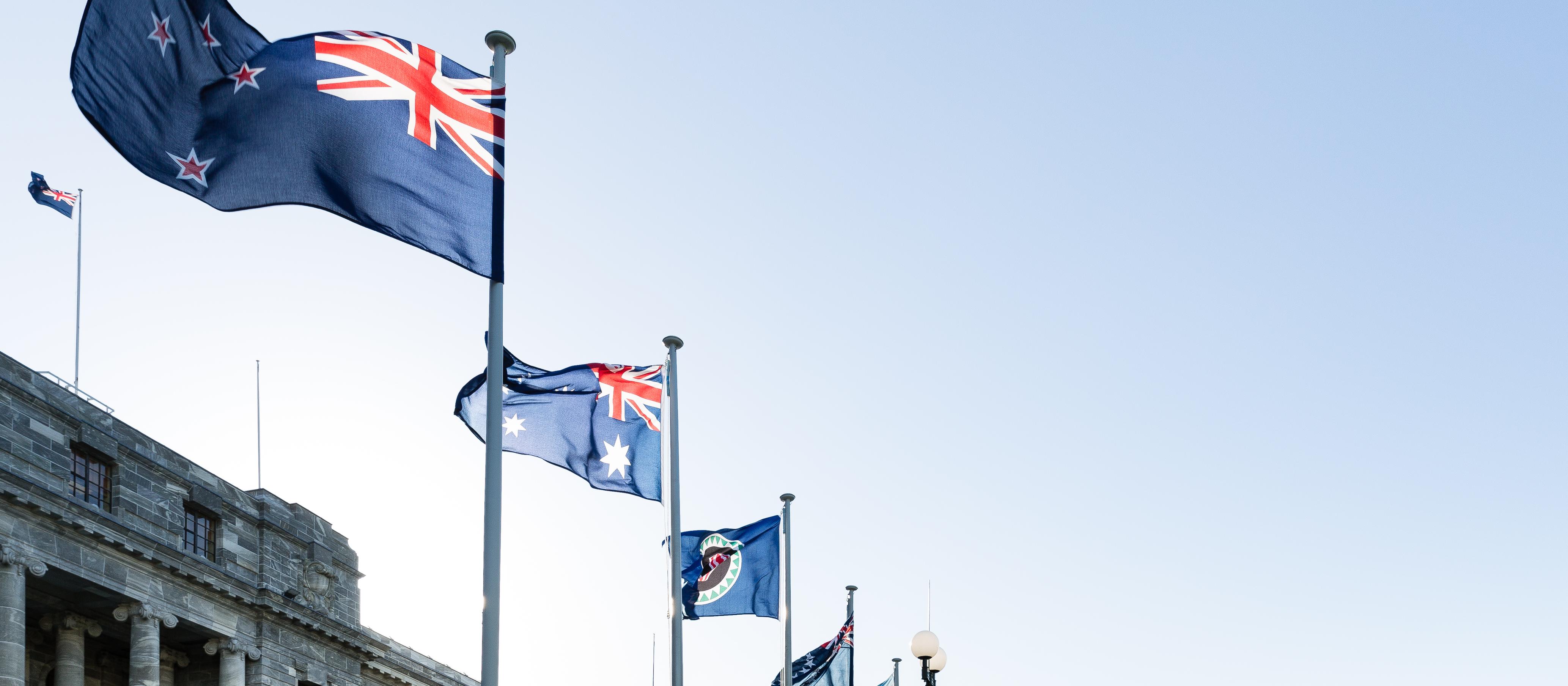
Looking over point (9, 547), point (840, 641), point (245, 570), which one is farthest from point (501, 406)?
point (245, 570)

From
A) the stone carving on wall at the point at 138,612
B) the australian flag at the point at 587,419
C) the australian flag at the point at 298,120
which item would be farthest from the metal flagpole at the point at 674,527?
the stone carving on wall at the point at 138,612

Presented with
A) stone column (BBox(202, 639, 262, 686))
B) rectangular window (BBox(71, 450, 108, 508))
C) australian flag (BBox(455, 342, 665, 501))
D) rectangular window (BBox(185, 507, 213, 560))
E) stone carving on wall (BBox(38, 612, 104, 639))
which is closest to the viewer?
australian flag (BBox(455, 342, 665, 501))

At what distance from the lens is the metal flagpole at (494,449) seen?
14.5 m

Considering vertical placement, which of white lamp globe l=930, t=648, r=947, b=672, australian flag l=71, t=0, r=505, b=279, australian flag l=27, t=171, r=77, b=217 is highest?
australian flag l=27, t=171, r=77, b=217

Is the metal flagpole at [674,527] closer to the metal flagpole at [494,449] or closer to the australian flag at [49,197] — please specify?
the metal flagpole at [494,449]

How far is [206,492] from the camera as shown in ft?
136

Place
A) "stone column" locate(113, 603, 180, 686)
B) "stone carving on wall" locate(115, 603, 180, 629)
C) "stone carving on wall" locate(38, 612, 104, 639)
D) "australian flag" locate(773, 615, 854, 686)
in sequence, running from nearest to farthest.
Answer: "australian flag" locate(773, 615, 854, 686)
"stone column" locate(113, 603, 180, 686)
"stone carving on wall" locate(115, 603, 180, 629)
"stone carving on wall" locate(38, 612, 104, 639)

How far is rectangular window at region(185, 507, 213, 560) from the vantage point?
134ft

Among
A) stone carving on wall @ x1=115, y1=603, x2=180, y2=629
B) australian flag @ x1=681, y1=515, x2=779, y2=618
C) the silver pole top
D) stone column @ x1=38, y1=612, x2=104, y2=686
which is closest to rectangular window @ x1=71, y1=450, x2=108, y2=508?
stone carving on wall @ x1=115, y1=603, x2=180, y2=629

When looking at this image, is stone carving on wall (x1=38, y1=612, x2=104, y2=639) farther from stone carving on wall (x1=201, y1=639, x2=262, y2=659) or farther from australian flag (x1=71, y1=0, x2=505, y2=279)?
australian flag (x1=71, y1=0, x2=505, y2=279)

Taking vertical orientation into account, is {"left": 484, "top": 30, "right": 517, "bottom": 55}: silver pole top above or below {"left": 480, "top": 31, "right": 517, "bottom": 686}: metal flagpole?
above

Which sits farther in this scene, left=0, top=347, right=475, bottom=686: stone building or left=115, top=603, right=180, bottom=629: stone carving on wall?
left=115, top=603, right=180, bottom=629: stone carving on wall

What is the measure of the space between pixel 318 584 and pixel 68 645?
29.0 ft

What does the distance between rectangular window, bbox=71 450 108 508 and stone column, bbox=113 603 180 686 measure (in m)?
2.66
